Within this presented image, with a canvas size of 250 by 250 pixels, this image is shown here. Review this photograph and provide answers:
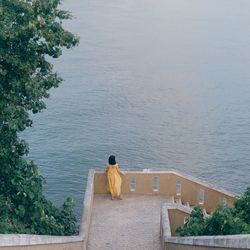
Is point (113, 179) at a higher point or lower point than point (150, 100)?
lower

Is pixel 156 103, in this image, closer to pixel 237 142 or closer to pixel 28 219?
pixel 237 142

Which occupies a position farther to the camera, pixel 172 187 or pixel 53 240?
pixel 172 187

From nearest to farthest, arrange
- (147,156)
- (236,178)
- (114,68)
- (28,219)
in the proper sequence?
(28,219), (236,178), (147,156), (114,68)

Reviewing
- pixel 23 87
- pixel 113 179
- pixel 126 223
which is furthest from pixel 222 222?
pixel 113 179

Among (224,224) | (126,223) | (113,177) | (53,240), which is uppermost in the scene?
(113,177)

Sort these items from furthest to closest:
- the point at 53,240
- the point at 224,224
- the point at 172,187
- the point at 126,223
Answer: the point at 172,187 → the point at 126,223 → the point at 224,224 → the point at 53,240

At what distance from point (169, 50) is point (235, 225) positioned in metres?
32.7

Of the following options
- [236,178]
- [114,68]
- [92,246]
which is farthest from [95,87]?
[92,246]

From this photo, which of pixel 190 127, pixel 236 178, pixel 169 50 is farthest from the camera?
pixel 169 50

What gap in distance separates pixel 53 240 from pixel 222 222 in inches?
135

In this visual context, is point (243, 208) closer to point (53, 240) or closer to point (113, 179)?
point (53, 240)

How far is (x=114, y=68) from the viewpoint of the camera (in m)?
40.5

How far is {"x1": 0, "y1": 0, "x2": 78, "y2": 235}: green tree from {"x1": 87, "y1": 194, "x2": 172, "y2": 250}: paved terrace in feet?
5.29

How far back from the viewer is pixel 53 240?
11.3 meters
